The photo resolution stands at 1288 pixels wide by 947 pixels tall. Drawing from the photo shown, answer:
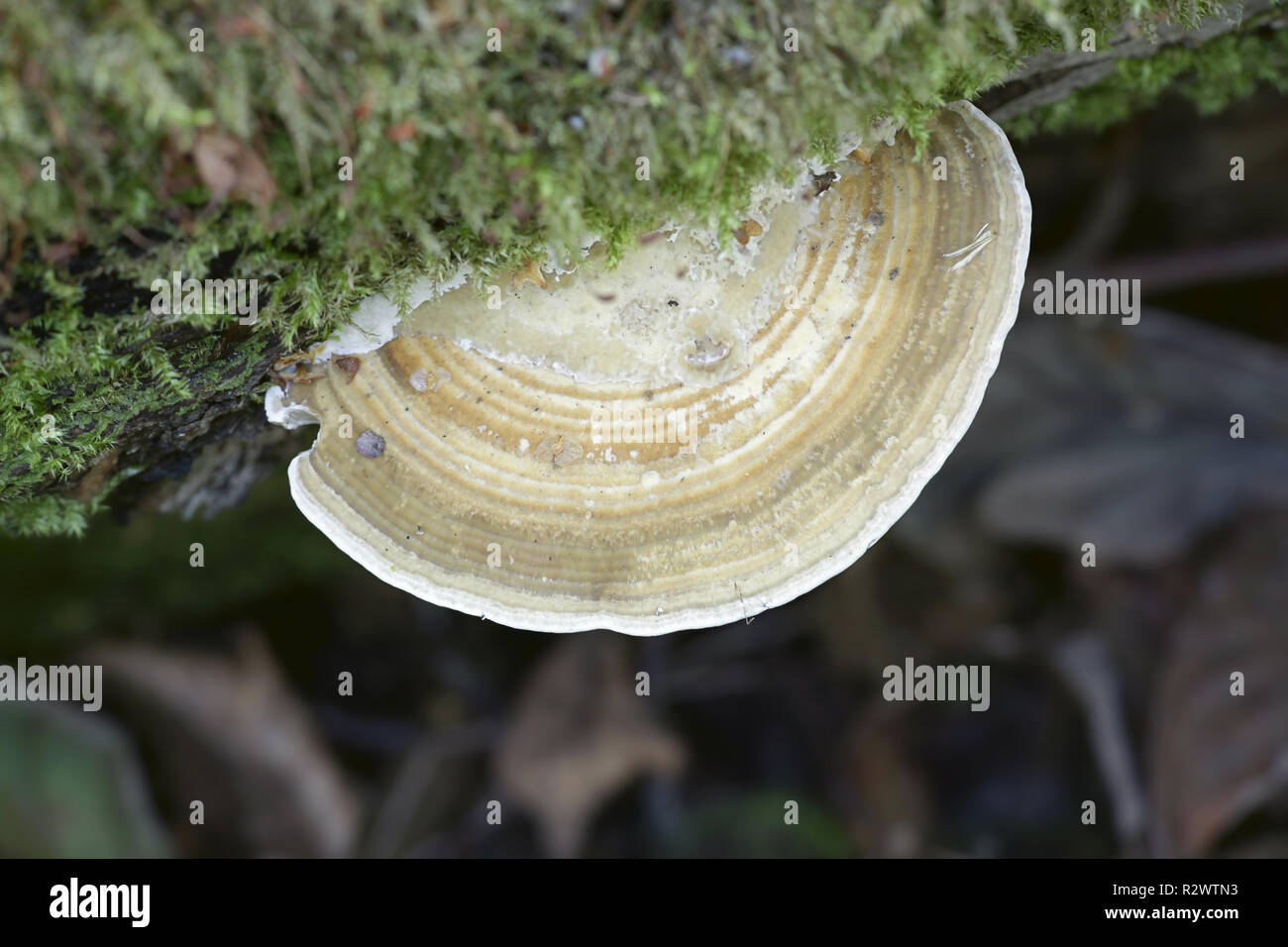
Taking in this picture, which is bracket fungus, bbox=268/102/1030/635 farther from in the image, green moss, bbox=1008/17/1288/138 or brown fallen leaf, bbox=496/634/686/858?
brown fallen leaf, bbox=496/634/686/858

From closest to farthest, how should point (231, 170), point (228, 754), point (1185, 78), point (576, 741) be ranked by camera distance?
point (231, 170) → point (1185, 78) → point (228, 754) → point (576, 741)

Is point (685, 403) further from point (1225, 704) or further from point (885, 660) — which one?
point (1225, 704)

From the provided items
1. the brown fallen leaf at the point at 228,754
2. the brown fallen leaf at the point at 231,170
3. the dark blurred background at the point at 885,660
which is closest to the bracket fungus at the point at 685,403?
the brown fallen leaf at the point at 231,170

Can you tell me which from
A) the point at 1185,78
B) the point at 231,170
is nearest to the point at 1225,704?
the point at 1185,78

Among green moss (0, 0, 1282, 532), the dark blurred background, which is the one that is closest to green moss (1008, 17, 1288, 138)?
green moss (0, 0, 1282, 532)

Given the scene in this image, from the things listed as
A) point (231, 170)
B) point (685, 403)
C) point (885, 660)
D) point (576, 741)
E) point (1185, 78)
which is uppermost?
point (1185, 78)

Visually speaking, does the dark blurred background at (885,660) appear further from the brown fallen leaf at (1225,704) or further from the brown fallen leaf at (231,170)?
the brown fallen leaf at (231,170)
